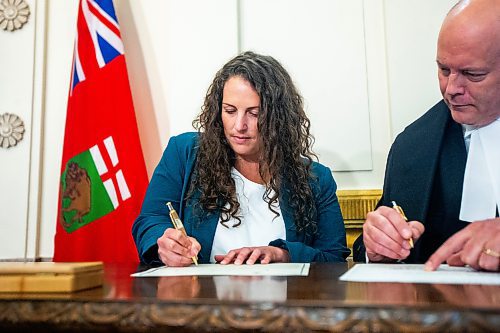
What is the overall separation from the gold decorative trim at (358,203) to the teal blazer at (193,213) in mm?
423

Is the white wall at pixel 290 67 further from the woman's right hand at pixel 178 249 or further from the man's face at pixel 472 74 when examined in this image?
the woman's right hand at pixel 178 249

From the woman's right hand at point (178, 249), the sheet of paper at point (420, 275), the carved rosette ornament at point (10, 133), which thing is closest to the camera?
the sheet of paper at point (420, 275)

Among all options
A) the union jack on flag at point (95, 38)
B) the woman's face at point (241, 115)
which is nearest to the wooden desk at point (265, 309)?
the woman's face at point (241, 115)

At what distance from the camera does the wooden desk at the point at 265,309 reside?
59cm

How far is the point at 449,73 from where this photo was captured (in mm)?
1663

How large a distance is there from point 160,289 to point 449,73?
1.24 metres

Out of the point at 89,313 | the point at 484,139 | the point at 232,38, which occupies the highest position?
the point at 232,38

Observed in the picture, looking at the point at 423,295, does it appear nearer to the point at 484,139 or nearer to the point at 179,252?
the point at 179,252

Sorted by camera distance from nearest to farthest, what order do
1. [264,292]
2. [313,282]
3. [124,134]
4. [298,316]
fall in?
[298,316]
[264,292]
[313,282]
[124,134]

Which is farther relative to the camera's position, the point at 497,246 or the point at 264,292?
the point at 497,246

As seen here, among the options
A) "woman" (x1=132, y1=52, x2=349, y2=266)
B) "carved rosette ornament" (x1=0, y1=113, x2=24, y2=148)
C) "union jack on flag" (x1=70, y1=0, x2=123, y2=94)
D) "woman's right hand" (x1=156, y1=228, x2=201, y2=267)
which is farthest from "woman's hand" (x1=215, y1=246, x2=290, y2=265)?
"carved rosette ornament" (x1=0, y1=113, x2=24, y2=148)

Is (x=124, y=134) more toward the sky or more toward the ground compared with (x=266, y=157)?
more toward the sky

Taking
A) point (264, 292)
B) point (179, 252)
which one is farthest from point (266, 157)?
point (264, 292)

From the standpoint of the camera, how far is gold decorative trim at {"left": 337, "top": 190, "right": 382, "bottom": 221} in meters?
2.43
